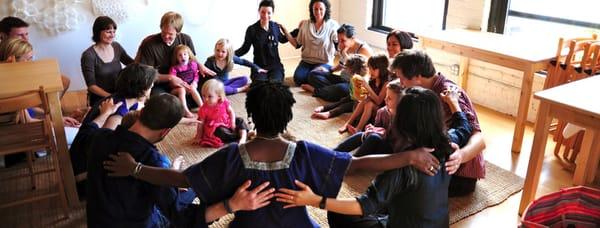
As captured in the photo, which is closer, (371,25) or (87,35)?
(87,35)

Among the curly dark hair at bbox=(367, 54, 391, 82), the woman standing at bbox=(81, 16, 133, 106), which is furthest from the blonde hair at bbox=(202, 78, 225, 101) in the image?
the curly dark hair at bbox=(367, 54, 391, 82)

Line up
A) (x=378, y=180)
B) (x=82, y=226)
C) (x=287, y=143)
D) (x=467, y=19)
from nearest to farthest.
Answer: (x=287, y=143), (x=378, y=180), (x=82, y=226), (x=467, y=19)

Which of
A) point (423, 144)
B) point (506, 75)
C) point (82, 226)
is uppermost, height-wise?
point (423, 144)

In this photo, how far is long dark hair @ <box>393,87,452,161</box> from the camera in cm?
154

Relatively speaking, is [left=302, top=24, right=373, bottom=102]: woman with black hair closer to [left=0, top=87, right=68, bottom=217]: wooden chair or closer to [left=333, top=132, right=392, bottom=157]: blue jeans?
[left=333, top=132, right=392, bottom=157]: blue jeans

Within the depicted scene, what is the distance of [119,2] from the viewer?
4.27 meters

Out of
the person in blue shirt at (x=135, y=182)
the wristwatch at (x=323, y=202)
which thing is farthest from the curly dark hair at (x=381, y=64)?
the wristwatch at (x=323, y=202)

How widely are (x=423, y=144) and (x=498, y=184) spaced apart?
4.45 ft

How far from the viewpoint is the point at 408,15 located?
5.10m

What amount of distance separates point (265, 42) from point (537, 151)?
2594 millimetres

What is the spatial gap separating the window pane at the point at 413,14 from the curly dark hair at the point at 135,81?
119 inches

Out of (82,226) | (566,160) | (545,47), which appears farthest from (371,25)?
(82,226)

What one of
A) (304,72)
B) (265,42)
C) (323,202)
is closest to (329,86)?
(304,72)

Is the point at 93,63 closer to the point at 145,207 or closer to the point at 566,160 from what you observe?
the point at 145,207
